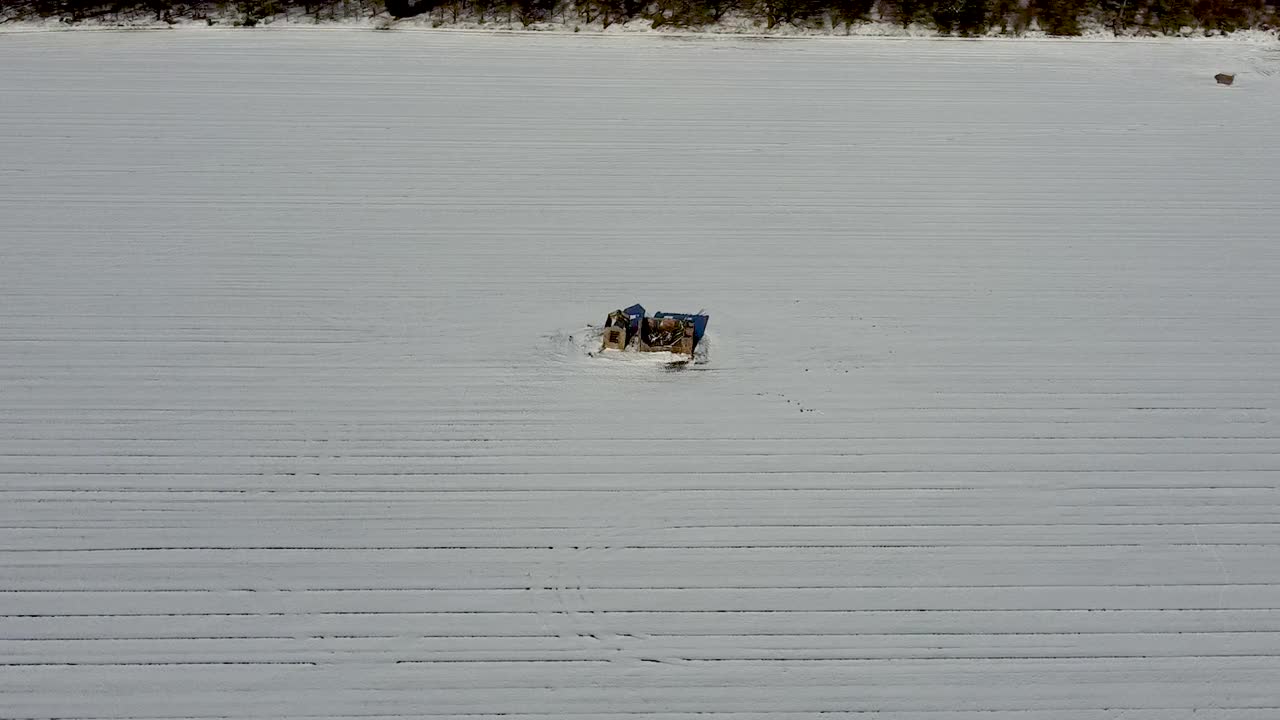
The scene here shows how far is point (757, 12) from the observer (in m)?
13.0

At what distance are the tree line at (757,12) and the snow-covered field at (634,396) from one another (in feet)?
4.59

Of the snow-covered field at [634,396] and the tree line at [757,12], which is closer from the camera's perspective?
the snow-covered field at [634,396]

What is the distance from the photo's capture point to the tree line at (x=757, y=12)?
12.7 m

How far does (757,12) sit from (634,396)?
7694mm

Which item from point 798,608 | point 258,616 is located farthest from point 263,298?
point 798,608

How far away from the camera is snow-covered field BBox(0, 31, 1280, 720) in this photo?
19.9 feet

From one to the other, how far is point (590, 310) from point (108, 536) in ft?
13.8

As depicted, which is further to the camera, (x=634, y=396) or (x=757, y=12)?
(x=757, y=12)

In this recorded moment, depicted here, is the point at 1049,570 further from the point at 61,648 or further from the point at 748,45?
the point at 748,45

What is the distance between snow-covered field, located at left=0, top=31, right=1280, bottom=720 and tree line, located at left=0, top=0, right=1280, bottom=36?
4.59ft

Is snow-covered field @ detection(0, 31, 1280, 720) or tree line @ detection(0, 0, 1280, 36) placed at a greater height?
tree line @ detection(0, 0, 1280, 36)

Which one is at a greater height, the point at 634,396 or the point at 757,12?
the point at 757,12

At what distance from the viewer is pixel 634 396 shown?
7668 mm

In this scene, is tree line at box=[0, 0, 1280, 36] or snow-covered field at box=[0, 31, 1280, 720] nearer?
snow-covered field at box=[0, 31, 1280, 720]
